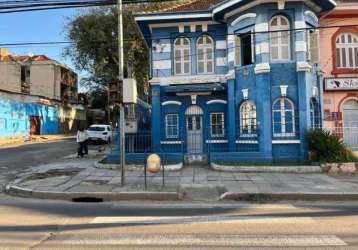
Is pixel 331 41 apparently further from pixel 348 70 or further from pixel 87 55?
pixel 87 55

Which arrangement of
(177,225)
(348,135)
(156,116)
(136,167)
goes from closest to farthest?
(177,225), (136,167), (348,135), (156,116)

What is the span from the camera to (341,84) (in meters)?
21.1

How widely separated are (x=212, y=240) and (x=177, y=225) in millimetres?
1355

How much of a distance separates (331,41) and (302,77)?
154 inches

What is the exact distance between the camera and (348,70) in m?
21.2

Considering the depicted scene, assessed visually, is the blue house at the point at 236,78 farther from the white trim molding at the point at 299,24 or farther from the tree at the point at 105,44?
the tree at the point at 105,44

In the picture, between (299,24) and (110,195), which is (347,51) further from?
(110,195)

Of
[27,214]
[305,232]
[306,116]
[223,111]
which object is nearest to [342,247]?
[305,232]

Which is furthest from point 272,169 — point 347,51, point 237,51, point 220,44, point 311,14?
point 347,51

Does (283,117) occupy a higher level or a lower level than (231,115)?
lower

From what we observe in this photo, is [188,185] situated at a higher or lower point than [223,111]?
lower

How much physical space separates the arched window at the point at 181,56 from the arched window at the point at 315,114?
603cm

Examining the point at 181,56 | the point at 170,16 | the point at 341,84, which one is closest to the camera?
the point at 170,16

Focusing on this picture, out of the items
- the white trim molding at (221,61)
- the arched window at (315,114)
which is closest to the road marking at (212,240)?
the arched window at (315,114)
